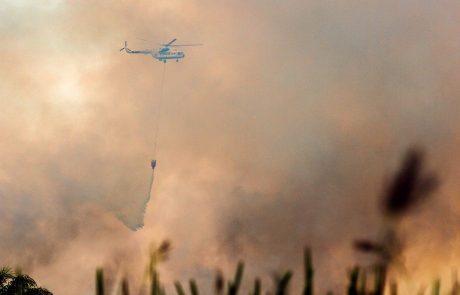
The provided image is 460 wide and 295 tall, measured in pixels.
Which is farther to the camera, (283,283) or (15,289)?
(15,289)

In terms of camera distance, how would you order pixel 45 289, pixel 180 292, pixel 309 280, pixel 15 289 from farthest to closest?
pixel 45 289 < pixel 15 289 < pixel 180 292 < pixel 309 280

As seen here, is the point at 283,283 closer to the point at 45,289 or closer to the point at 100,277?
the point at 100,277

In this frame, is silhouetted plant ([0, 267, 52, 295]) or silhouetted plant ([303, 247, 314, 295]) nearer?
silhouetted plant ([303, 247, 314, 295])

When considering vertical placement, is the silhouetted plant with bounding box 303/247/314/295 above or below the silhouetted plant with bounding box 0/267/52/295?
below

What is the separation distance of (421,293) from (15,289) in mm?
81306

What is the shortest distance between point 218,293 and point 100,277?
8.65 ft

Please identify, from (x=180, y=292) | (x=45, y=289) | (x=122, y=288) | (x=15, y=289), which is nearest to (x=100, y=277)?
(x=122, y=288)

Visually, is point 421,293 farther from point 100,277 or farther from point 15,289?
point 15,289

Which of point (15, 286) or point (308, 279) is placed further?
point (15, 286)

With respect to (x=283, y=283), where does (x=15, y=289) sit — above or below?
above

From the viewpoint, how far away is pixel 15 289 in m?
89.4

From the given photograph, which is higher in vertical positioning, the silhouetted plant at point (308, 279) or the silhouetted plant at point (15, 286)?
the silhouetted plant at point (15, 286)

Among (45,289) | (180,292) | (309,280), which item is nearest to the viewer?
(309,280)

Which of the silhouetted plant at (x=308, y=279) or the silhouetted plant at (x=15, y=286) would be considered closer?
the silhouetted plant at (x=308, y=279)
